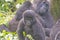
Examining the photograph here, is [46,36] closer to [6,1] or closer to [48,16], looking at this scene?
[48,16]

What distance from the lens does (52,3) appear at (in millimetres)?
7566

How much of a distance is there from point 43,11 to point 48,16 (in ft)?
0.92

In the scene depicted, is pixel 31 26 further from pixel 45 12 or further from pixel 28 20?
pixel 45 12

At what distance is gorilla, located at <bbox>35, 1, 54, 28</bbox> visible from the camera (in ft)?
28.0

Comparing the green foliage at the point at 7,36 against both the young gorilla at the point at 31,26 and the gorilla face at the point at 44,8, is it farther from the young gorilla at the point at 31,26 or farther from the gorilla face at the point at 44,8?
the gorilla face at the point at 44,8

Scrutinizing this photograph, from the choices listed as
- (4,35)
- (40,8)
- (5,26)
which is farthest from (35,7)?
(4,35)

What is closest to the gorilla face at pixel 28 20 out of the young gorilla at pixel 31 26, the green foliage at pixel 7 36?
the young gorilla at pixel 31 26

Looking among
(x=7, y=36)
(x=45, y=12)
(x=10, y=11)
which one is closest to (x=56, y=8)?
(x=45, y=12)

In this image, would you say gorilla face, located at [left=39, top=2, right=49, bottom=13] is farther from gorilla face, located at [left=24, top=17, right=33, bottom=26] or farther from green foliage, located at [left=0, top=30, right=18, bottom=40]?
gorilla face, located at [left=24, top=17, right=33, bottom=26]

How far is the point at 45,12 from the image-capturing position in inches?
341

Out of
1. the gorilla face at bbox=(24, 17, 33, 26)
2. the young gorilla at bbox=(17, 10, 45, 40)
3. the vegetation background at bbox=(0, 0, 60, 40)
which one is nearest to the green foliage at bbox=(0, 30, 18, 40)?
the vegetation background at bbox=(0, 0, 60, 40)

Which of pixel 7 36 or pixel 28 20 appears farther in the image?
pixel 7 36

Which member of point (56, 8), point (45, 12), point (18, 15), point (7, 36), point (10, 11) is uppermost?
point (10, 11)

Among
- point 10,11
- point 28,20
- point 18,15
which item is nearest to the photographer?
point 28,20
